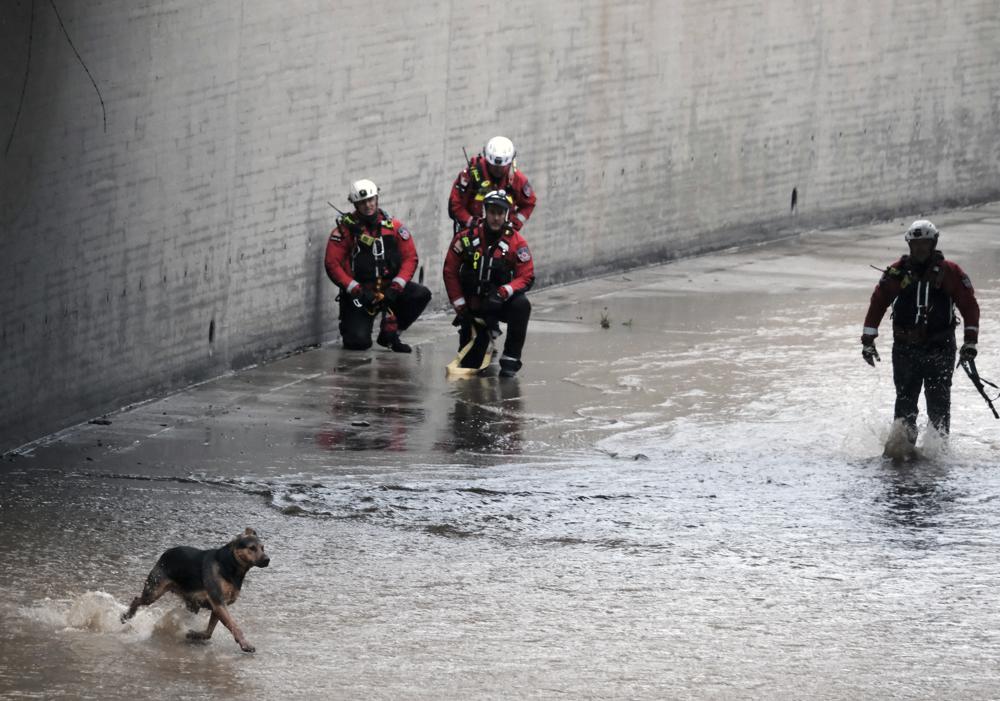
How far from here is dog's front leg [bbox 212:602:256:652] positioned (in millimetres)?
8164

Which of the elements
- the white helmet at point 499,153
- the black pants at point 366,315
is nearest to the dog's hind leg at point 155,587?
the black pants at point 366,315

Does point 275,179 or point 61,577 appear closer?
point 61,577

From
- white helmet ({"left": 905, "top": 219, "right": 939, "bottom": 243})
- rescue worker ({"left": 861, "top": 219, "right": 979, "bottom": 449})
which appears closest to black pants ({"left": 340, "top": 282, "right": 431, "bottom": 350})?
rescue worker ({"left": 861, "top": 219, "right": 979, "bottom": 449})

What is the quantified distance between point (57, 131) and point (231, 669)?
5.22m

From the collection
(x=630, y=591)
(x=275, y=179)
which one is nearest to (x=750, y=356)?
(x=275, y=179)

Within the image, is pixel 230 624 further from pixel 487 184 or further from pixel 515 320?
pixel 487 184

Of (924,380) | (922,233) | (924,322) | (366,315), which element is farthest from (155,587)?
(366,315)

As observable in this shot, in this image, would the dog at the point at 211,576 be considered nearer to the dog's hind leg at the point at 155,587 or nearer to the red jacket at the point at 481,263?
the dog's hind leg at the point at 155,587

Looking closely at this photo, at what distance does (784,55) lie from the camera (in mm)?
21719

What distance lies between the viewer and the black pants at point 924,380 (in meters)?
12.4

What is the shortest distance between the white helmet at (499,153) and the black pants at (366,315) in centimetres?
129

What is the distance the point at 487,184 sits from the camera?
16344 millimetres

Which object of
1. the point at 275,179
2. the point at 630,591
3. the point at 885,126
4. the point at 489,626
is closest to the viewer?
the point at 489,626

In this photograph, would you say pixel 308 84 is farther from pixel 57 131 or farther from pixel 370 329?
pixel 57 131
